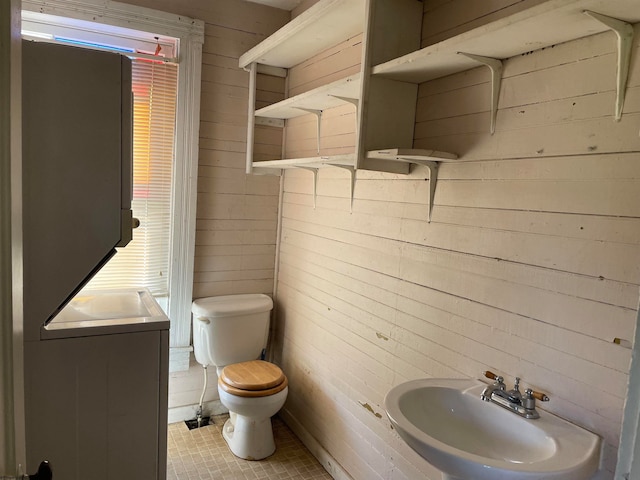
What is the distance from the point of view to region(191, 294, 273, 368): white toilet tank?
8.75 feet

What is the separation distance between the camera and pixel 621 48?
3.70 feet

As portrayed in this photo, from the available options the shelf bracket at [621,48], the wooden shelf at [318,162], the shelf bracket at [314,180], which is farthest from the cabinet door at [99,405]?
the shelf bracket at [621,48]

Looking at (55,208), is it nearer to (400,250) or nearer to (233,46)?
(400,250)

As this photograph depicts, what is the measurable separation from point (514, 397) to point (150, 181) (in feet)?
6.97

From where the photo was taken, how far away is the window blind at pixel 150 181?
2547mm

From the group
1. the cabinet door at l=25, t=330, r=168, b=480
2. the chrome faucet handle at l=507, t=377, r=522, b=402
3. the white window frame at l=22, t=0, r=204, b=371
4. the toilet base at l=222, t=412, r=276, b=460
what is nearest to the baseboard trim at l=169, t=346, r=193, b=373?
the white window frame at l=22, t=0, r=204, b=371

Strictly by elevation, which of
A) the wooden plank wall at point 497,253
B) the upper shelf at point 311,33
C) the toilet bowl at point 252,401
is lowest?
the toilet bowl at point 252,401

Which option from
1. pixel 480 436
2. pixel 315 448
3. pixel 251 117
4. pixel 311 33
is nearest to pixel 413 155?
pixel 480 436

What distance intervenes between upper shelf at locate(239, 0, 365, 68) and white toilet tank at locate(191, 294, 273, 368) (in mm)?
1391

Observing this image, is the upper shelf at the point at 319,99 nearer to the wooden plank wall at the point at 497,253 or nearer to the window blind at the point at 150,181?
the wooden plank wall at the point at 497,253

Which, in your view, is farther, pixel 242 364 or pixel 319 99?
pixel 242 364

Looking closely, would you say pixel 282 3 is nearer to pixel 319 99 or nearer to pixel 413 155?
pixel 319 99

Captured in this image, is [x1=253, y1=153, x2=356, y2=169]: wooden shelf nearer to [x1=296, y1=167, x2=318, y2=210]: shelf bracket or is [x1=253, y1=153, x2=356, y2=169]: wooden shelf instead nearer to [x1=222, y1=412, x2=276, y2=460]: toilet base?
[x1=296, y1=167, x2=318, y2=210]: shelf bracket

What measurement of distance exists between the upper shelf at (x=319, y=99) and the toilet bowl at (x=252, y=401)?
4.67ft
